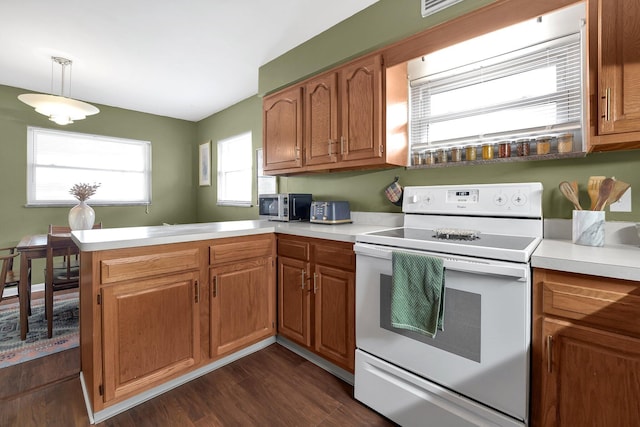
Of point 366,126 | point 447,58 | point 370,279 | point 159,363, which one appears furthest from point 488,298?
point 159,363

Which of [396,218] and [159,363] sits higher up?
[396,218]

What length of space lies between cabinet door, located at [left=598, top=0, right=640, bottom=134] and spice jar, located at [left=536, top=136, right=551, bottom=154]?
11.2 inches

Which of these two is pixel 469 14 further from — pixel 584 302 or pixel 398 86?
pixel 584 302

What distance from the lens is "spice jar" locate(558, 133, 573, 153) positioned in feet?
4.97

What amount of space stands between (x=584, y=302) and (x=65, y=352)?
3.19 meters

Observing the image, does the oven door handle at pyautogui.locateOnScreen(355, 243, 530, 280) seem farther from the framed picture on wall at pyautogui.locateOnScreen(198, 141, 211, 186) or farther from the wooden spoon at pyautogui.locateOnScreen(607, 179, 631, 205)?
the framed picture on wall at pyautogui.locateOnScreen(198, 141, 211, 186)

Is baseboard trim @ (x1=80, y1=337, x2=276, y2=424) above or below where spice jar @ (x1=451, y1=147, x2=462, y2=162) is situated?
below

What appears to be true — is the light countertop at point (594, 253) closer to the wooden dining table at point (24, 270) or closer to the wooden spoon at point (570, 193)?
the wooden spoon at point (570, 193)

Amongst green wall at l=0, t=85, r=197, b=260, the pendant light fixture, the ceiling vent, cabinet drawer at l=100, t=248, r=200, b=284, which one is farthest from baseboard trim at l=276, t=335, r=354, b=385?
green wall at l=0, t=85, r=197, b=260

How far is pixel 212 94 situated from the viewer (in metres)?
3.95

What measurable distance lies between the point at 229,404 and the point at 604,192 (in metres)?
2.21

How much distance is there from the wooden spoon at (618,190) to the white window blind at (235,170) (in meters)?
3.54

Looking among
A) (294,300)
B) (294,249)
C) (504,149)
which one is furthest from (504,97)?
(294,300)

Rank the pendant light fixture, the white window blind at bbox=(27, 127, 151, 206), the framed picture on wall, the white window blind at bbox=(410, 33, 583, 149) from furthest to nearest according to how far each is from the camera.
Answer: the framed picture on wall < the white window blind at bbox=(27, 127, 151, 206) < the pendant light fixture < the white window blind at bbox=(410, 33, 583, 149)
